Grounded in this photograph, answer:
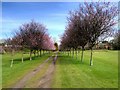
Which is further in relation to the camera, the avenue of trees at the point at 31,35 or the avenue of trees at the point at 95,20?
the avenue of trees at the point at 31,35

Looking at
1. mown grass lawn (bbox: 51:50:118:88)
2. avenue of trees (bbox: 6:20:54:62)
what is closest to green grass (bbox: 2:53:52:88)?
mown grass lawn (bbox: 51:50:118:88)

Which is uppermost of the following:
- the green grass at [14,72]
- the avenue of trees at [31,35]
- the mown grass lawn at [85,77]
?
the avenue of trees at [31,35]

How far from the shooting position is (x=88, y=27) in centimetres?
3406

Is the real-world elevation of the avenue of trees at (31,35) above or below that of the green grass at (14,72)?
above

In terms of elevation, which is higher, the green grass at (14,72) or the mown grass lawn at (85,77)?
the mown grass lawn at (85,77)

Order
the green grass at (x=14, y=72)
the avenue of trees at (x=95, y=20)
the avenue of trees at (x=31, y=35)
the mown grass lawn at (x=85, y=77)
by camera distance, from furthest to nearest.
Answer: the avenue of trees at (x=31, y=35) → the avenue of trees at (x=95, y=20) → the green grass at (x=14, y=72) → the mown grass lawn at (x=85, y=77)

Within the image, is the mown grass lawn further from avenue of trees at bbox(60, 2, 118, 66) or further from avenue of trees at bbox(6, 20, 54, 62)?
avenue of trees at bbox(6, 20, 54, 62)

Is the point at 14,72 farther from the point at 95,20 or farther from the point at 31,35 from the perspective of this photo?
the point at 31,35

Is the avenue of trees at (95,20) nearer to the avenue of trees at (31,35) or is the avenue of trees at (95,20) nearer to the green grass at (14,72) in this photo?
the green grass at (14,72)

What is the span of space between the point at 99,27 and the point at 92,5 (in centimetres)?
352

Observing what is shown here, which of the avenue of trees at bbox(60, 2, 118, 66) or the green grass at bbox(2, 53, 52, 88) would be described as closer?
the green grass at bbox(2, 53, 52, 88)

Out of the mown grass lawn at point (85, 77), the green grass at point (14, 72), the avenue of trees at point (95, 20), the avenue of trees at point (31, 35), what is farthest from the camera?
the avenue of trees at point (31, 35)

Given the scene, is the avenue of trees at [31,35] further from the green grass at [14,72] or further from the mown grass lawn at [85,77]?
the mown grass lawn at [85,77]

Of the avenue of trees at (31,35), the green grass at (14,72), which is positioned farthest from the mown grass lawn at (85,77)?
the avenue of trees at (31,35)
